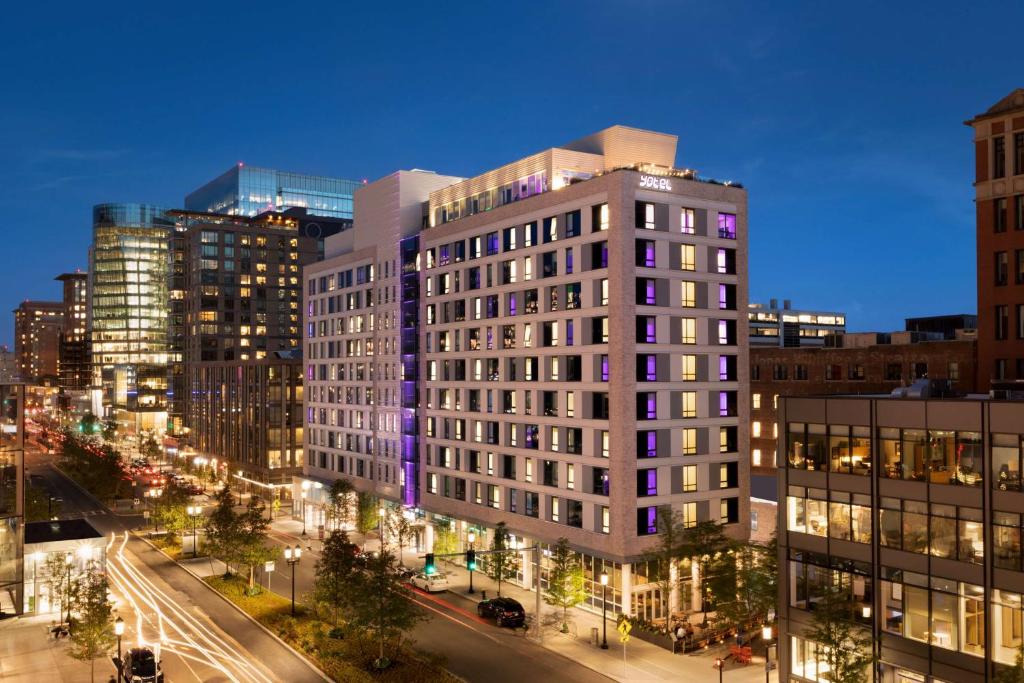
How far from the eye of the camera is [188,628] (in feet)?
191

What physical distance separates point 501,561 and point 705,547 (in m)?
17.2

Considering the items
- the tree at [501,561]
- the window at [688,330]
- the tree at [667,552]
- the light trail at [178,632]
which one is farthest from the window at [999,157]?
the light trail at [178,632]

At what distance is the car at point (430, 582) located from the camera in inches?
2710

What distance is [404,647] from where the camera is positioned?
2085 inches

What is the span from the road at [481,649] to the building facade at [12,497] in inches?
755

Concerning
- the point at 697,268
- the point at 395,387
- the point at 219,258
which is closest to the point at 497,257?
the point at 697,268

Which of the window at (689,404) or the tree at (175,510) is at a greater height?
the window at (689,404)

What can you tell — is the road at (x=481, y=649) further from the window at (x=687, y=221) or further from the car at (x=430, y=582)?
the window at (x=687, y=221)

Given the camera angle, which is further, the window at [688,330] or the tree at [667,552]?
the window at [688,330]

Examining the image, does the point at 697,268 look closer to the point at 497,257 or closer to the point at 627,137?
the point at 627,137

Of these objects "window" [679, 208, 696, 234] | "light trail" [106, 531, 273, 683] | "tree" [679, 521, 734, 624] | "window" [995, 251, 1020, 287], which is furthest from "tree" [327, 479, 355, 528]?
"window" [995, 251, 1020, 287]

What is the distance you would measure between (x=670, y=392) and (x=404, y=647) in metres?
26.5

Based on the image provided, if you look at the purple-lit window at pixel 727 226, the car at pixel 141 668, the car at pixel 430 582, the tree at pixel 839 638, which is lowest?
the car at pixel 430 582

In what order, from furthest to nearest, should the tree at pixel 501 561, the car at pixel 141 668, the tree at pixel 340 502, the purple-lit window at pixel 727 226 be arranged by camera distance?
1. the tree at pixel 340 502
2. the purple-lit window at pixel 727 226
3. the tree at pixel 501 561
4. the car at pixel 141 668
